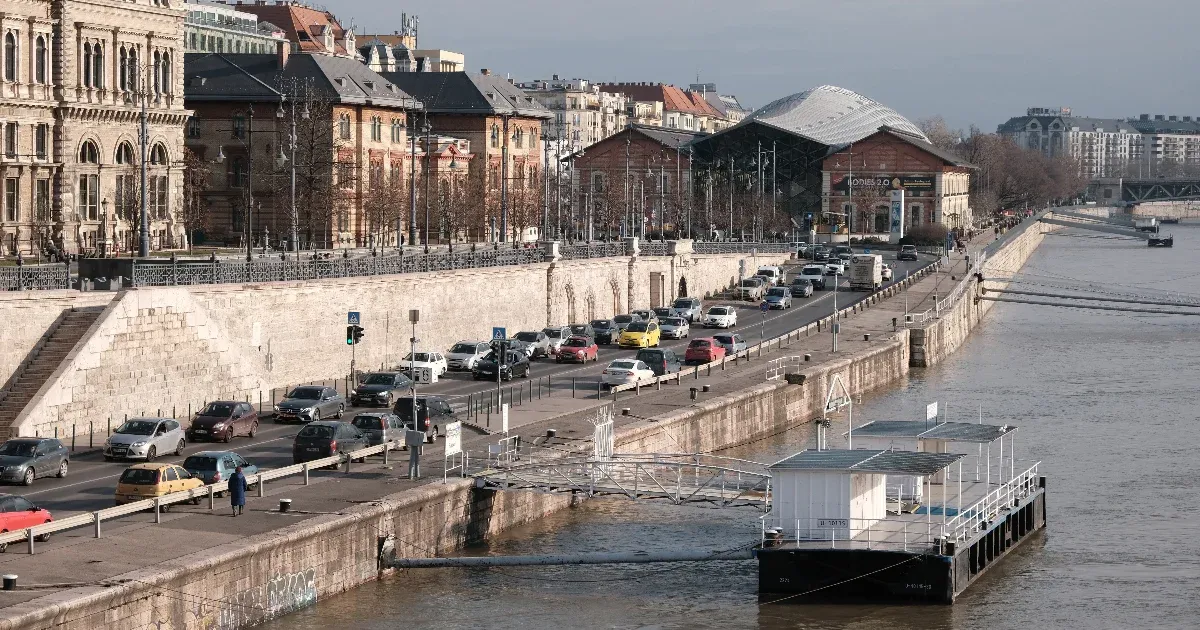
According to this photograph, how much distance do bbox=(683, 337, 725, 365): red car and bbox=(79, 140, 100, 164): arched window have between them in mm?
24508

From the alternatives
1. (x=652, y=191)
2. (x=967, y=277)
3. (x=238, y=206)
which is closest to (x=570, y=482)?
(x=238, y=206)

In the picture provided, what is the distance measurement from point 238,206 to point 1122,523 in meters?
65.1

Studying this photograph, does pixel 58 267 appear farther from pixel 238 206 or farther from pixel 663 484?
pixel 238 206

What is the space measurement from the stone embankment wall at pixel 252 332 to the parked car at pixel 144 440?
2.24 metres

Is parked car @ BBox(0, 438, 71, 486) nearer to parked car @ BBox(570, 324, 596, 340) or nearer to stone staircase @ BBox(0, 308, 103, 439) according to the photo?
stone staircase @ BBox(0, 308, 103, 439)

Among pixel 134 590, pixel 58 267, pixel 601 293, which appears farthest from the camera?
pixel 601 293

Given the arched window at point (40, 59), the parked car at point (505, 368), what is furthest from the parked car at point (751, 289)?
the arched window at point (40, 59)

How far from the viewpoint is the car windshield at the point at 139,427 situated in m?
47.7

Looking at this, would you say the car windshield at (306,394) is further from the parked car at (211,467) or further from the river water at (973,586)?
the parked car at (211,467)

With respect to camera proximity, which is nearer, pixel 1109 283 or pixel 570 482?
pixel 570 482

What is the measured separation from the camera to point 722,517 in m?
49.6

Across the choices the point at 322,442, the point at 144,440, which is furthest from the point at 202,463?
the point at 144,440

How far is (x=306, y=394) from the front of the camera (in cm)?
5594

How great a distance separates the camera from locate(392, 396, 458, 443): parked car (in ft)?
171
